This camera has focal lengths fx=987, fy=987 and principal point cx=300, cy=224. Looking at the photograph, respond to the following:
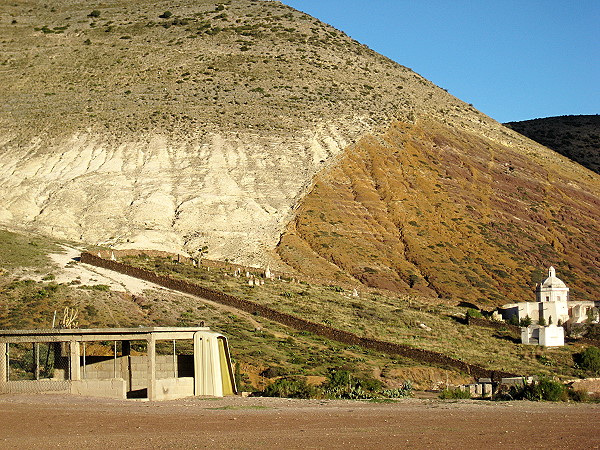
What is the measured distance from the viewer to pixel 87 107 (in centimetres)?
7975

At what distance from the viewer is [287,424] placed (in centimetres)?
1862

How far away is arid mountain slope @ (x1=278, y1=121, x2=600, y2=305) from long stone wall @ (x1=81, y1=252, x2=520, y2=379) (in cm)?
1256

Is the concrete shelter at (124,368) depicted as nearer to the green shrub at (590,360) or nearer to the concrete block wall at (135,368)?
the concrete block wall at (135,368)

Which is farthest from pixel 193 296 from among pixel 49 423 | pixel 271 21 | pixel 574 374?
pixel 271 21

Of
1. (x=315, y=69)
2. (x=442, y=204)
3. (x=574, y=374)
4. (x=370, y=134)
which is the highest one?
(x=315, y=69)

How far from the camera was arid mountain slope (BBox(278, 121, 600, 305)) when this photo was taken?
196 ft

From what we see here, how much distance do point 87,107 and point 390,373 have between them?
50823mm

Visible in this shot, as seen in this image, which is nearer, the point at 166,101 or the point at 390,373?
the point at 390,373

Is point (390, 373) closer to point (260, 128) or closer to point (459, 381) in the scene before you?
point (459, 381)

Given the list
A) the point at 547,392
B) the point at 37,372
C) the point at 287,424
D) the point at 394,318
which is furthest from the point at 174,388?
the point at 394,318

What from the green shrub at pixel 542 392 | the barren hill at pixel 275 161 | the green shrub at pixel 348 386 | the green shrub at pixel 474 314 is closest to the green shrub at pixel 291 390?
the green shrub at pixel 348 386

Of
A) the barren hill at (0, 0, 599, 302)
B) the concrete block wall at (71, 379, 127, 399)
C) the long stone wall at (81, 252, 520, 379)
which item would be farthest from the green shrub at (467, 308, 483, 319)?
the concrete block wall at (71, 379, 127, 399)

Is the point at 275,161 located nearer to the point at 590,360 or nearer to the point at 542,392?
the point at 590,360

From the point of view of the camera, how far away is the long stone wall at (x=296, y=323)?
37.9 meters
